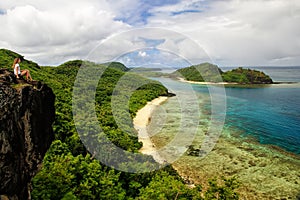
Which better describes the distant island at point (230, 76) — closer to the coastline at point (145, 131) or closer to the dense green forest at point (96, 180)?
the coastline at point (145, 131)

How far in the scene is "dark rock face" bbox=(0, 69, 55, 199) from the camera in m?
6.58

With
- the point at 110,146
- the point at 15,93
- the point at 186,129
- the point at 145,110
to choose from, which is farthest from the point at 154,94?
the point at 15,93

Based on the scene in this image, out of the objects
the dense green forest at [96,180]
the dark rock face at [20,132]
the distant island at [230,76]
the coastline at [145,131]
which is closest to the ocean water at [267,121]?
the coastline at [145,131]

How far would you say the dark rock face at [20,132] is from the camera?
21.6 ft

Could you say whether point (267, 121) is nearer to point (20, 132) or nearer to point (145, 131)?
point (145, 131)

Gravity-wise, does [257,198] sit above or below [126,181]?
below

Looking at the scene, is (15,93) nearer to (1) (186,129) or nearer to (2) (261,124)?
(1) (186,129)

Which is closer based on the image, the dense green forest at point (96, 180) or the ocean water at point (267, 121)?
the dense green forest at point (96, 180)

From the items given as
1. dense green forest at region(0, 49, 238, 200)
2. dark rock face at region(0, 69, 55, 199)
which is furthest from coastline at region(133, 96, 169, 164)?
dark rock face at region(0, 69, 55, 199)

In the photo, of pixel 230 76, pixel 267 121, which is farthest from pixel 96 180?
pixel 230 76

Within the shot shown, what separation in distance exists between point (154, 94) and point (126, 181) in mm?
48669

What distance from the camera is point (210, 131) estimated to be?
1339 inches

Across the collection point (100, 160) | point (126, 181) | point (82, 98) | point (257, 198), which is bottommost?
point (257, 198)

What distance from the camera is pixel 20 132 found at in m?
7.36
